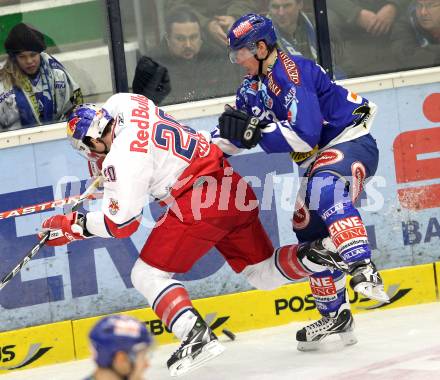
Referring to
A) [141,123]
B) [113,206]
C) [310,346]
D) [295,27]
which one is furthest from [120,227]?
[295,27]

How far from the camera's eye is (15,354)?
5.14m

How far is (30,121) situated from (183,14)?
0.89m

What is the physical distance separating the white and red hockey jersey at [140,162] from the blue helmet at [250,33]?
1.29 ft

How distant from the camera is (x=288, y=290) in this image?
5438 millimetres

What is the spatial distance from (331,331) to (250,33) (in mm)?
1262

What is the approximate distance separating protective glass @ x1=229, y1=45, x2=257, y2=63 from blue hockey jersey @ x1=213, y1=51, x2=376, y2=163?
0.10 meters

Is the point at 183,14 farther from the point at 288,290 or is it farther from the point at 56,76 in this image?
the point at 288,290

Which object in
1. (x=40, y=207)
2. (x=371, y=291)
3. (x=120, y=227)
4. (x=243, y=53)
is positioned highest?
(x=243, y=53)

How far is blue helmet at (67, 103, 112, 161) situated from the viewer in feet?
14.3

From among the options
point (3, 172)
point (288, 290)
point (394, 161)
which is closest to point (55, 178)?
point (3, 172)

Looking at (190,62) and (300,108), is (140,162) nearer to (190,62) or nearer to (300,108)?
(300,108)

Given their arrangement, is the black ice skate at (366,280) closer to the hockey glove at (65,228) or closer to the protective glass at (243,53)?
the protective glass at (243,53)

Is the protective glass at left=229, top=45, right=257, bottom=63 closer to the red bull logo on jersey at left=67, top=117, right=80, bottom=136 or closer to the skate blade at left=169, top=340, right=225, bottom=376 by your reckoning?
the red bull logo on jersey at left=67, top=117, right=80, bottom=136

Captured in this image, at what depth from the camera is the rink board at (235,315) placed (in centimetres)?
516
